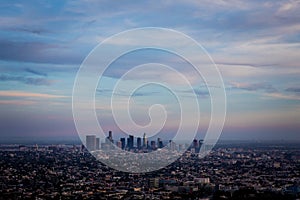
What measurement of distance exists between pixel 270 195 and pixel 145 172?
16.1 ft

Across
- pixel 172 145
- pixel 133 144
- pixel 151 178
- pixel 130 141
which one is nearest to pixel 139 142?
pixel 130 141

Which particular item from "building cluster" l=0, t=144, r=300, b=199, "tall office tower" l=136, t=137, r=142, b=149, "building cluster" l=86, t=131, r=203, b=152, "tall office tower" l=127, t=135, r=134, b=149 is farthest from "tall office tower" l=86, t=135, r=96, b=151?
"building cluster" l=0, t=144, r=300, b=199

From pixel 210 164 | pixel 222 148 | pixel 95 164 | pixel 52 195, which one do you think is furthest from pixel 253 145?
pixel 52 195

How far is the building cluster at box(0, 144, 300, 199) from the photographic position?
1278 centimetres

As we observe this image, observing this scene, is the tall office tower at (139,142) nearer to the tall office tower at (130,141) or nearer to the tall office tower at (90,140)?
the tall office tower at (130,141)

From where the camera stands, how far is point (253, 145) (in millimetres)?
33781

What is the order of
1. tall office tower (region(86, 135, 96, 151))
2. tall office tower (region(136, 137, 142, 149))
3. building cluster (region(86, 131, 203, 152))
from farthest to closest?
1. tall office tower (region(136, 137, 142, 149))
2. building cluster (region(86, 131, 203, 152))
3. tall office tower (region(86, 135, 96, 151))

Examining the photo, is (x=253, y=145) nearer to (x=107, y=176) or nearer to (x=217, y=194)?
(x=107, y=176)

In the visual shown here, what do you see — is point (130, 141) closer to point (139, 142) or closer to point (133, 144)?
point (139, 142)

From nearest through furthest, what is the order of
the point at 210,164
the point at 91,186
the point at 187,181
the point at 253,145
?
1. the point at 91,186
2. the point at 187,181
3. the point at 210,164
4. the point at 253,145

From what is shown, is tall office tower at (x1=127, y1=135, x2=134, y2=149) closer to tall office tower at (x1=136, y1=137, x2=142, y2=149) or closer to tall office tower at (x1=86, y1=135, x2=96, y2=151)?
tall office tower at (x1=136, y1=137, x2=142, y2=149)

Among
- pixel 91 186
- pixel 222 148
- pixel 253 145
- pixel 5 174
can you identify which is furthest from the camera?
pixel 253 145

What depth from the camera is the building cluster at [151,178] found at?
12780 millimetres

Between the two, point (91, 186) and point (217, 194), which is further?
point (91, 186)
